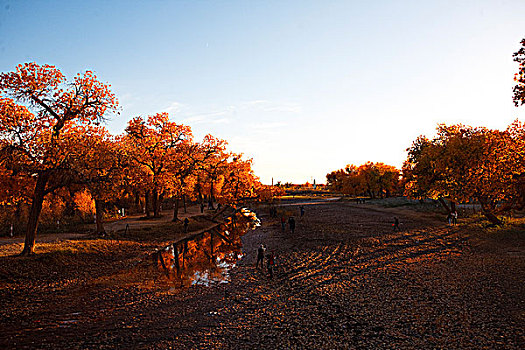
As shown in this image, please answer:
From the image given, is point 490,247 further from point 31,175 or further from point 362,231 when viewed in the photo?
point 31,175

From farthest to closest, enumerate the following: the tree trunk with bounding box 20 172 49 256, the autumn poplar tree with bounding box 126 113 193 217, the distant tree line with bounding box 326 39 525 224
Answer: the autumn poplar tree with bounding box 126 113 193 217 → the distant tree line with bounding box 326 39 525 224 → the tree trunk with bounding box 20 172 49 256

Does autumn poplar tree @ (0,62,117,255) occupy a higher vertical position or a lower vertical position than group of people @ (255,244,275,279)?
higher

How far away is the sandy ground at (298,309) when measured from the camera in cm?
1212

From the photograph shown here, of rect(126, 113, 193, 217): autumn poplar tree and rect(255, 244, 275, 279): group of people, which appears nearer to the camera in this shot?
rect(255, 244, 275, 279): group of people

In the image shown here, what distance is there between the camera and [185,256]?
28.0 metres

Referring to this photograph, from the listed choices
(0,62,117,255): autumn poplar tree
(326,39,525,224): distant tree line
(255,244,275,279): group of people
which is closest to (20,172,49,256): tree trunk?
(0,62,117,255): autumn poplar tree

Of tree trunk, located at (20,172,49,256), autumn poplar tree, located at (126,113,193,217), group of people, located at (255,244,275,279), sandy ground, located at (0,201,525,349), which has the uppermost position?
autumn poplar tree, located at (126,113,193,217)

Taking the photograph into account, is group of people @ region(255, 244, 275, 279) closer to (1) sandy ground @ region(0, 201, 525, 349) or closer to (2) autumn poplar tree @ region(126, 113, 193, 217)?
(1) sandy ground @ region(0, 201, 525, 349)

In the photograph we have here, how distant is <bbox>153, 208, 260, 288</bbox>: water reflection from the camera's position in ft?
68.4

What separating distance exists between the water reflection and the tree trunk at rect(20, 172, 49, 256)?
29.1ft

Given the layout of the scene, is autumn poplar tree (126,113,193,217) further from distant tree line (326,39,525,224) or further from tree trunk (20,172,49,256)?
distant tree line (326,39,525,224)

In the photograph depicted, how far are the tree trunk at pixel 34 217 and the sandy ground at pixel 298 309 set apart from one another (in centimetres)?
406

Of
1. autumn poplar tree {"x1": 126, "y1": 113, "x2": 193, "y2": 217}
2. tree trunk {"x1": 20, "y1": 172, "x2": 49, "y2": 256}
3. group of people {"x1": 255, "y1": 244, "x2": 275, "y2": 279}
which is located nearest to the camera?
group of people {"x1": 255, "y1": 244, "x2": 275, "y2": 279}

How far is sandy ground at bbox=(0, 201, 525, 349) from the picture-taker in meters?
12.1
